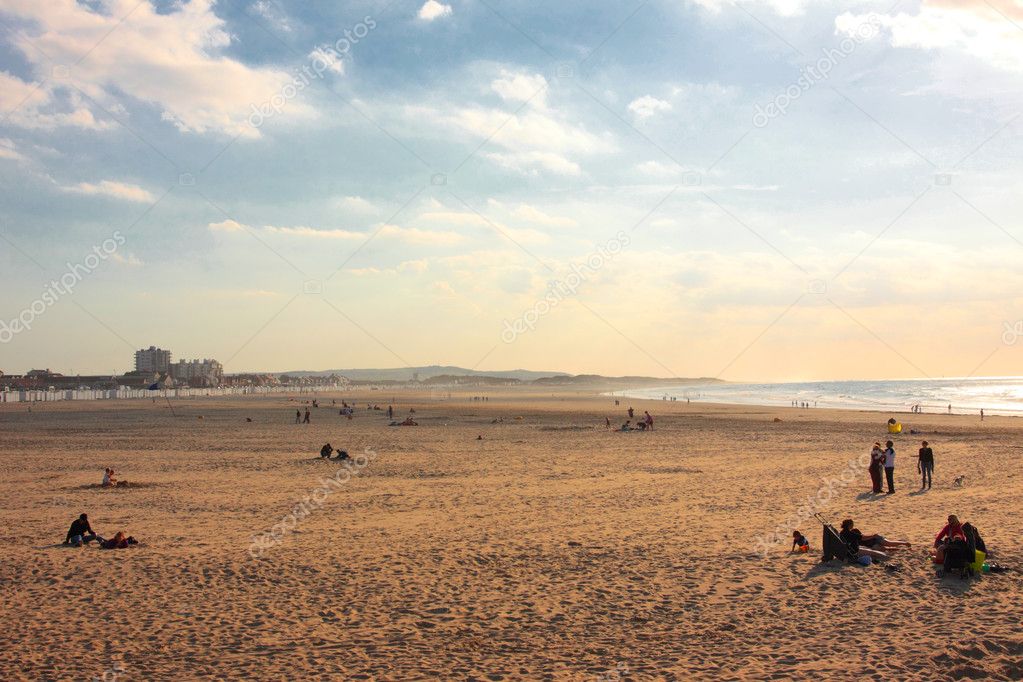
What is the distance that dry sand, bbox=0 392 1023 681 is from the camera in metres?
7.82

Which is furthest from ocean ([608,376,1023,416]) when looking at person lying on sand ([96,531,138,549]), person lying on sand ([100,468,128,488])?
person lying on sand ([96,531,138,549])

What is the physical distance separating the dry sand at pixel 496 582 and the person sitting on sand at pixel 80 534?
41 centimetres

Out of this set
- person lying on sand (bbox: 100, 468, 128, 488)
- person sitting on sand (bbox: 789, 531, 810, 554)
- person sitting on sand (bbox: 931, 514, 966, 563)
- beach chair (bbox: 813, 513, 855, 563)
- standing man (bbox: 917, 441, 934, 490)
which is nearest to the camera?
person sitting on sand (bbox: 931, 514, 966, 563)

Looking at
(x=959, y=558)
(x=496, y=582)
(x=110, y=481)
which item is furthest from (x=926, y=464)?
(x=110, y=481)

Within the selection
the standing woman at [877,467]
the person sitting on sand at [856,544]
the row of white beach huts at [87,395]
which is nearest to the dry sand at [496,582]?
the person sitting on sand at [856,544]

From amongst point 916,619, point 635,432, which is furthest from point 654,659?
point 635,432

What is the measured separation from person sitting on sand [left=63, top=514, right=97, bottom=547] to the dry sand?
41 cm

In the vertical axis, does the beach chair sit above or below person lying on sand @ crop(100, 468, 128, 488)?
below

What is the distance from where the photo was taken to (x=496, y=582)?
10617 mm

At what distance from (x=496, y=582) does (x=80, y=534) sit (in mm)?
7836

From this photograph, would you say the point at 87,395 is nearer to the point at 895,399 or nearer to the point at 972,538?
the point at 895,399

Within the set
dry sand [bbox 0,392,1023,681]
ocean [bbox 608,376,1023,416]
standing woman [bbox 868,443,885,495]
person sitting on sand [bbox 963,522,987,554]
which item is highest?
ocean [bbox 608,376,1023,416]

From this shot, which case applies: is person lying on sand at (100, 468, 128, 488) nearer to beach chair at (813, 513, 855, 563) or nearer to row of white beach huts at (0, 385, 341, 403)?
beach chair at (813, 513, 855, 563)

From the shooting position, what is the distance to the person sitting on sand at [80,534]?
12656 mm
